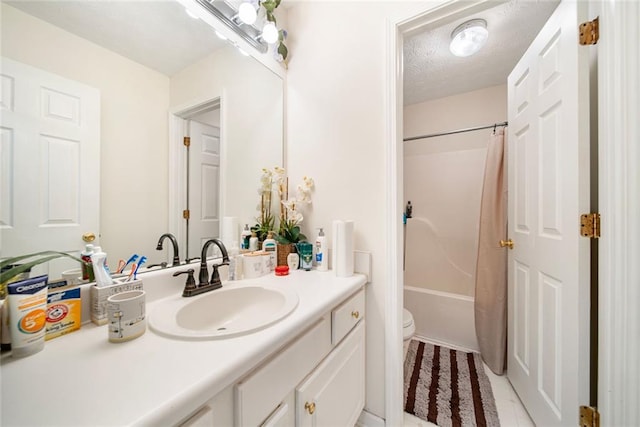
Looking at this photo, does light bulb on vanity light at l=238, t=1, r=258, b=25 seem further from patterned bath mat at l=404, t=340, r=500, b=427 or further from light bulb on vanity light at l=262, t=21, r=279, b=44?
patterned bath mat at l=404, t=340, r=500, b=427

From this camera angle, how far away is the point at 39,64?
598 millimetres

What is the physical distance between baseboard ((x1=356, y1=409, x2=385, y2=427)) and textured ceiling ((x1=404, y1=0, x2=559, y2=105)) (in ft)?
5.99

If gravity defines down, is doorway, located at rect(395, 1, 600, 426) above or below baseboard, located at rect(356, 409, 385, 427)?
above

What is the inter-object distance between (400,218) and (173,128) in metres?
1.01

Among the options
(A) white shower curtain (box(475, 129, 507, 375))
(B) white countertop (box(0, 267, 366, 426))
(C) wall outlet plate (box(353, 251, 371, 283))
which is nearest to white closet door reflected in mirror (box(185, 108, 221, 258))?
(B) white countertop (box(0, 267, 366, 426))

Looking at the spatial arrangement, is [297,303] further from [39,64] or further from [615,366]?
[615,366]

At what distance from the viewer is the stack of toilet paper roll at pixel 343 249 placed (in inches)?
41.8

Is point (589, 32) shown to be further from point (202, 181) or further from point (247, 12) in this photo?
point (202, 181)

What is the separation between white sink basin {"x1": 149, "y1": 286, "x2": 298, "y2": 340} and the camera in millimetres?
586

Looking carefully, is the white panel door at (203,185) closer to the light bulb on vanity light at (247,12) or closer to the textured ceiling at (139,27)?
the textured ceiling at (139,27)

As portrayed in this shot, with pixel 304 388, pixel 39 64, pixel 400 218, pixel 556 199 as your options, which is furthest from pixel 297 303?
pixel 556 199

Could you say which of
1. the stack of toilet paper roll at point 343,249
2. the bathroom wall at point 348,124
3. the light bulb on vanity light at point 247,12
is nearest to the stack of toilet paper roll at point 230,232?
the bathroom wall at point 348,124

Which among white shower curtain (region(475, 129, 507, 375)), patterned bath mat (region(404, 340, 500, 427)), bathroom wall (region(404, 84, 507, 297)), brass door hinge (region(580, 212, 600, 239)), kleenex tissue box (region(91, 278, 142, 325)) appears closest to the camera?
kleenex tissue box (region(91, 278, 142, 325))

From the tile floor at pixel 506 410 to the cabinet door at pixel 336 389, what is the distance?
0.37m
